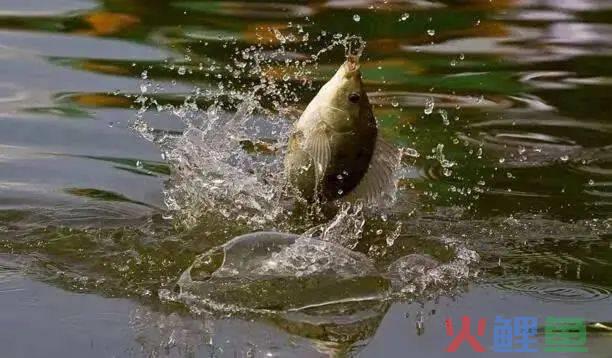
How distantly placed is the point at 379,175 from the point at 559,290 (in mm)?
910

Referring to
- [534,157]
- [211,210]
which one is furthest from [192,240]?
[534,157]

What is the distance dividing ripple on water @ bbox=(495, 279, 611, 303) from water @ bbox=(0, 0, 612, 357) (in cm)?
1

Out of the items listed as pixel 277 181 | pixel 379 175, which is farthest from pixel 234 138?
pixel 379 175

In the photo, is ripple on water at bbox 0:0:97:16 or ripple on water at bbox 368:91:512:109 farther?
ripple on water at bbox 0:0:97:16

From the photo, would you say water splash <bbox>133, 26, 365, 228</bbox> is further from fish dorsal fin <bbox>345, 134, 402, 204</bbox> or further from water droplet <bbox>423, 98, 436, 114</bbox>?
water droplet <bbox>423, 98, 436, 114</bbox>

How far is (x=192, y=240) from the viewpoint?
510cm

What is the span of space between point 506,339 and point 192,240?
1392 mm

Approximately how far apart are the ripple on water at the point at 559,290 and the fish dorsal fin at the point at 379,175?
2.31 ft

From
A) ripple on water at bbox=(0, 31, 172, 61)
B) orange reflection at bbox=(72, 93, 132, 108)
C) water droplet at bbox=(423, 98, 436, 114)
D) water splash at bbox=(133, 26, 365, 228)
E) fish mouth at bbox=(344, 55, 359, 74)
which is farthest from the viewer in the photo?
ripple on water at bbox=(0, 31, 172, 61)

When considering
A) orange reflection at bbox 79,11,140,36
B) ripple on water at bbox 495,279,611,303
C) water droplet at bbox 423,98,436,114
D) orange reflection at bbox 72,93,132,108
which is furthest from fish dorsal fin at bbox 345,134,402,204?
orange reflection at bbox 79,11,140,36

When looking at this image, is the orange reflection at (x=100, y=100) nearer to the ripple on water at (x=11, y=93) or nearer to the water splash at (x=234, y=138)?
the water splash at (x=234, y=138)

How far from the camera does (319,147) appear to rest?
502cm

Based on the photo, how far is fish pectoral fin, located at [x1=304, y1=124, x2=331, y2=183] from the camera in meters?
4.98

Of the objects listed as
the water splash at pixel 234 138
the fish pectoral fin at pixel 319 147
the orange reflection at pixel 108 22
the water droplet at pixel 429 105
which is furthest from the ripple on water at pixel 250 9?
the fish pectoral fin at pixel 319 147
